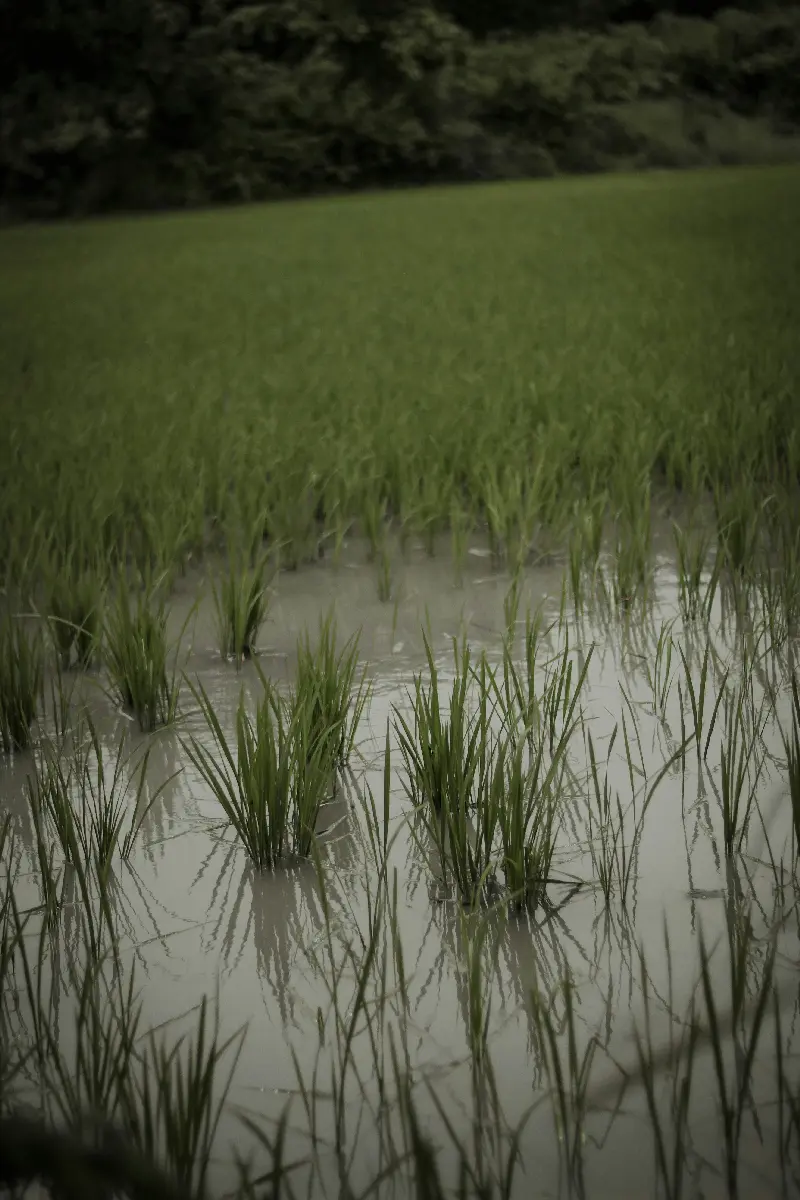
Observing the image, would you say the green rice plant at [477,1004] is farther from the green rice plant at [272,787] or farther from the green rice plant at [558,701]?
the green rice plant at [558,701]

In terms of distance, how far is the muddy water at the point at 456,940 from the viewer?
26.9 inches

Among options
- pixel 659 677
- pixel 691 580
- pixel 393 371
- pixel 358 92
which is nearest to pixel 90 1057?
pixel 659 677

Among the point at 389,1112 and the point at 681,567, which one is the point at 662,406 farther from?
the point at 389,1112

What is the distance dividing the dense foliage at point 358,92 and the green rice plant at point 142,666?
9.60 metres

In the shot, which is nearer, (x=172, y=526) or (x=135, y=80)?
(x=172, y=526)

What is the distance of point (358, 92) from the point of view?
469 inches

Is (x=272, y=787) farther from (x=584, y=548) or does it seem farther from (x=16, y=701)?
(x=584, y=548)

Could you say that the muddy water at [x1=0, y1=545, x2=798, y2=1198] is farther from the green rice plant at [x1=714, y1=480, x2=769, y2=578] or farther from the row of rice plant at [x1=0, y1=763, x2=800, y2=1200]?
the green rice plant at [x1=714, y1=480, x2=769, y2=578]

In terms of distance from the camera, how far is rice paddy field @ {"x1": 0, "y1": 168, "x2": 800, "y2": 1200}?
67 centimetres

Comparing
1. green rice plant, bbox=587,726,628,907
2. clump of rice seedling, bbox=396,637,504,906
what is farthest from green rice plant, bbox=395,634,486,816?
green rice plant, bbox=587,726,628,907

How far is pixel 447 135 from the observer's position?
1233 centimetres

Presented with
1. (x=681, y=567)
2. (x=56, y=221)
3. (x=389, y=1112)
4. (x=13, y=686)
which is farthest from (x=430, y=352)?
(x=56, y=221)

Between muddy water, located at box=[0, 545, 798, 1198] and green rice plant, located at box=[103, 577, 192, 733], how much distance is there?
0.03m

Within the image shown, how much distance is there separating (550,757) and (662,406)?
1.56 m
